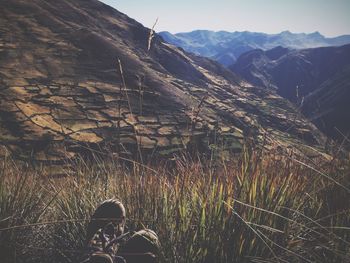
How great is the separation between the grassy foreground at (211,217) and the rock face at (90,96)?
861 mm

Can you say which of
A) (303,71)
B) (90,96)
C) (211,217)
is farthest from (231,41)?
(211,217)

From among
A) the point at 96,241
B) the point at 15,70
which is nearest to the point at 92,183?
the point at 96,241

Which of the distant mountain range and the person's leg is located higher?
the distant mountain range

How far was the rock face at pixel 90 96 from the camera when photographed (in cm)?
481

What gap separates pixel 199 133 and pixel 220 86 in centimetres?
616

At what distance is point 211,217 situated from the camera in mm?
1594

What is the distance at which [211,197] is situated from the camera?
65.2 inches

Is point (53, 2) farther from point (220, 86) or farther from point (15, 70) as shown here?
point (220, 86)

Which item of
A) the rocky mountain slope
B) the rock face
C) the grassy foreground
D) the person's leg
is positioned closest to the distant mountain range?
the rocky mountain slope

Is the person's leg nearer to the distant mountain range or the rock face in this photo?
the rock face

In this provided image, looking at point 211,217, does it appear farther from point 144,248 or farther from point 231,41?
point 231,41

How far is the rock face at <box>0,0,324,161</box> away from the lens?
4.81m

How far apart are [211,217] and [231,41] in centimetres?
10568

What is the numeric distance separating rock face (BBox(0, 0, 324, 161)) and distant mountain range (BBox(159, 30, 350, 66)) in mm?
63799
